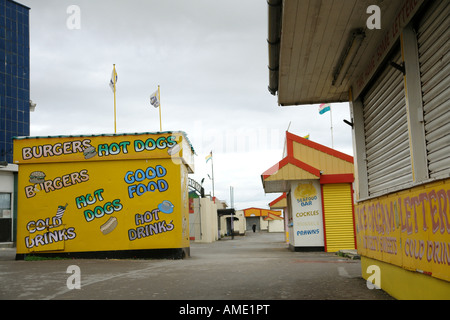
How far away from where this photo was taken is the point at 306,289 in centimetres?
783

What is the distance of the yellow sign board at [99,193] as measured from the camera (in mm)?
16984

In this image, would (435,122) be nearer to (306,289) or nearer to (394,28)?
(394,28)

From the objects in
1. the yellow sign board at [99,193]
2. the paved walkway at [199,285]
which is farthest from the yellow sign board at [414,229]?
the yellow sign board at [99,193]

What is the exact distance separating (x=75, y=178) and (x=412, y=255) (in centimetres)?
1382

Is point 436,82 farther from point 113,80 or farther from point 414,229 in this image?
point 113,80

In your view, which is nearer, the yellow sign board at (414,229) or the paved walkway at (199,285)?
the yellow sign board at (414,229)

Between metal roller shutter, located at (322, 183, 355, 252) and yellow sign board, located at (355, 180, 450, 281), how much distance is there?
41.1 ft

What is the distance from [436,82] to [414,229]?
1709 mm

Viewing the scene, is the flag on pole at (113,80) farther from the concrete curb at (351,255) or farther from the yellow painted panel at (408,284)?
the yellow painted panel at (408,284)

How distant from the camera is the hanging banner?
20.7 m

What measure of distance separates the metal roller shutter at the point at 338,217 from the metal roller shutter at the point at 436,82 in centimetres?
1523

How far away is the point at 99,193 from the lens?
1719 centimetres

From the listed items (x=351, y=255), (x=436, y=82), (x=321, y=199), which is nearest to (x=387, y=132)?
(x=436, y=82)
